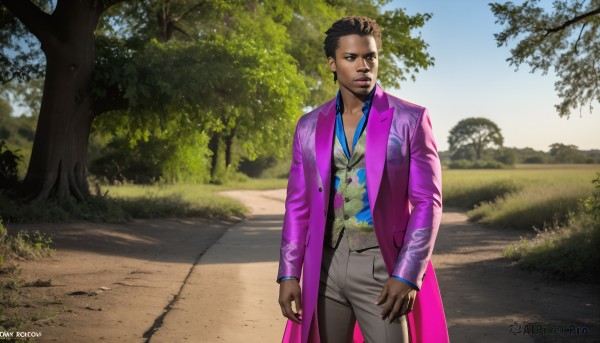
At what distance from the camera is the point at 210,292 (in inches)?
302

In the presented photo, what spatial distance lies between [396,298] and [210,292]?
5.35 meters

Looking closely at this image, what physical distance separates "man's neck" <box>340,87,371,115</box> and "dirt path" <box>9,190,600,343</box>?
3.24m

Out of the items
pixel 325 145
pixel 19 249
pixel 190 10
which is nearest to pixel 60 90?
pixel 19 249

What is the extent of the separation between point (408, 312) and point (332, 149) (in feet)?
2.69

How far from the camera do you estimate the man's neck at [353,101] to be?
2988mm

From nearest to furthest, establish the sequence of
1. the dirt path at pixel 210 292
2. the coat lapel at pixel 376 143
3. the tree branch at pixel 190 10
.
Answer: the coat lapel at pixel 376 143 → the dirt path at pixel 210 292 → the tree branch at pixel 190 10

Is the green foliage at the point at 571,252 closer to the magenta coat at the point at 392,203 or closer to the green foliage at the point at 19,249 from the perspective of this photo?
the magenta coat at the point at 392,203

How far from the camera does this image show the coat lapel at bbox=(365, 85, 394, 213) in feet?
8.90

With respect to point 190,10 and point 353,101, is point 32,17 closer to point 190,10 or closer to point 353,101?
point 190,10

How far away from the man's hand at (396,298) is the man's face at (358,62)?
913 millimetres

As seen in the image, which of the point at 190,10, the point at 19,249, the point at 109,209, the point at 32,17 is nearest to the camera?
the point at 19,249

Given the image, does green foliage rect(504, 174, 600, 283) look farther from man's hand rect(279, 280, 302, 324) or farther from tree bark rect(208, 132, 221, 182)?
tree bark rect(208, 132, 221, 182)

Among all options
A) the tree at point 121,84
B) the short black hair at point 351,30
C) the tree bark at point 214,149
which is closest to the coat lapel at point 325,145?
the short black hair at point 351,30

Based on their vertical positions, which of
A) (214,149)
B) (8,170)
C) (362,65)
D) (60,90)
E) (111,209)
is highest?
(60,90)
